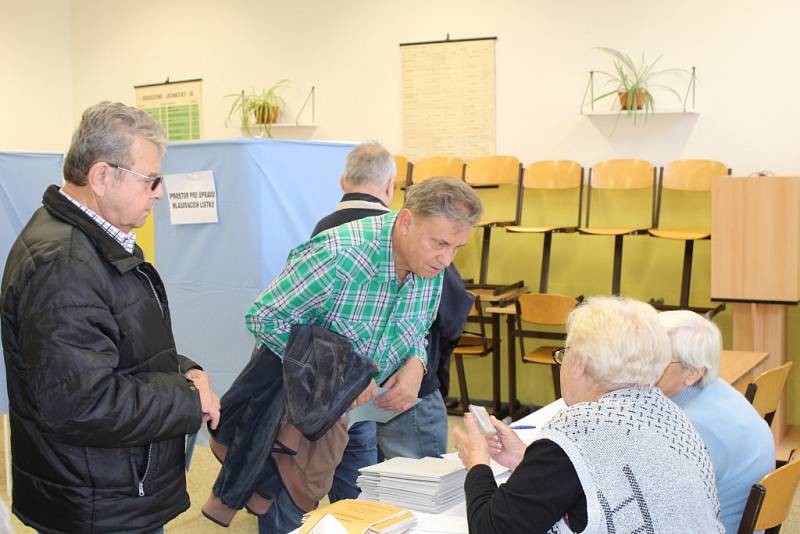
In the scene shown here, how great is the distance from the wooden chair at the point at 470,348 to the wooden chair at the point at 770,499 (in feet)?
12.8

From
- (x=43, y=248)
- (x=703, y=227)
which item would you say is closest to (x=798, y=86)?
(x=703, y=227)

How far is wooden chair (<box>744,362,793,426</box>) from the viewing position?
3.04m

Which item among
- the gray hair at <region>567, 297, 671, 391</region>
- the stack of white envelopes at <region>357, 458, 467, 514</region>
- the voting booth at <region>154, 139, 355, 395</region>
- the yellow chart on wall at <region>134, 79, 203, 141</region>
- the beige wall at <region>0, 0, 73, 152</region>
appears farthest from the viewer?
the beige wall at <region>0, 0, 73, 152</region>

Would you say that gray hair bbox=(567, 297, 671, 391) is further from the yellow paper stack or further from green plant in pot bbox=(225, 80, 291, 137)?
green plant in pot bbox=(225, 80, 291, 137)

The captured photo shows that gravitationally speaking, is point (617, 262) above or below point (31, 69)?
below

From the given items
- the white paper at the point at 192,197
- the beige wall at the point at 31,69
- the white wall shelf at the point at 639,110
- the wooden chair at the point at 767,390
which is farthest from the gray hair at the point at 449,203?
the beige wall at the point at 31,69

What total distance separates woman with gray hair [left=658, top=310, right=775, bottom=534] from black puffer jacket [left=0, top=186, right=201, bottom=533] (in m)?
1.17

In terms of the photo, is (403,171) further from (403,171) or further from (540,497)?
(540,497)

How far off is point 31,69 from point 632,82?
592 centimetres

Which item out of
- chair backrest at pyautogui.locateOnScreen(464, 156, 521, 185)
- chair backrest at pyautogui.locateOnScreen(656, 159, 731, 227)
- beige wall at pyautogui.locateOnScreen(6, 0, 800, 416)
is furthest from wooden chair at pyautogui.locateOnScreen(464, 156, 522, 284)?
chair backrest at pyautogui.locateOnScreen(656, 159, 731, 227)

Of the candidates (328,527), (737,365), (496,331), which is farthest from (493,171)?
(328,527)

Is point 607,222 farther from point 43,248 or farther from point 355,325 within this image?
point 43,248

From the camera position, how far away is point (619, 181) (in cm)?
595

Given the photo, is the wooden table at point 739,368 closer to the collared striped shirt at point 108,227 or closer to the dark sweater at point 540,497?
the dark sweater at point 540,497
